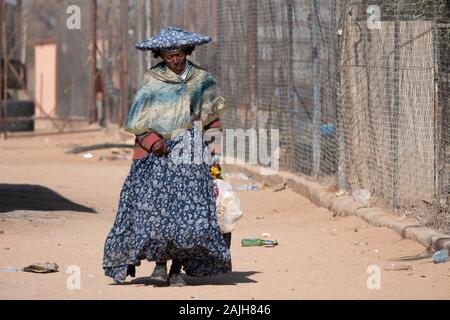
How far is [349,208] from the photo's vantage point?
11.6 meters

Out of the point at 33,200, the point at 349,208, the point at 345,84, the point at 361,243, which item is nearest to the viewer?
the point at 361,243

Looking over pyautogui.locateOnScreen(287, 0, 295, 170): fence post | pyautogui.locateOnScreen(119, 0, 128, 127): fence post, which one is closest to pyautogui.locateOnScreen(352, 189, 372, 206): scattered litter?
pyautogui.locateOnScreen(287, 0, 295, 170): fence post

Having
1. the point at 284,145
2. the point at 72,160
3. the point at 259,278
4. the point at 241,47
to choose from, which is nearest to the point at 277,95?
the point at 284,145

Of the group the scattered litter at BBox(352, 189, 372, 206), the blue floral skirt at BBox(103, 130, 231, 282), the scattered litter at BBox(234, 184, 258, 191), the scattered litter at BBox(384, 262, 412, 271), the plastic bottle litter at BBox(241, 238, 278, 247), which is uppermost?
the blue floral skirt at BBox(103, 130, 231, 282)

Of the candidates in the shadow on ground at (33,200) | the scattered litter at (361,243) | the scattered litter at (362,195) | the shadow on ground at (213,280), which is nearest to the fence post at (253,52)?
the shadow on ground at (33,200)

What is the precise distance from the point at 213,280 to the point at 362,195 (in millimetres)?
3579

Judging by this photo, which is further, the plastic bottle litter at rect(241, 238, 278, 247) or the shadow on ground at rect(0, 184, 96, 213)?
the shadow on ground at rect(0, 184, 96, 213)

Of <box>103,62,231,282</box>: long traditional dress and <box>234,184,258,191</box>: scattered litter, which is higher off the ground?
<box>103,62,231,282</box>: long traditional dress

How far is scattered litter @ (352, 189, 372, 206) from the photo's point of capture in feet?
38.1

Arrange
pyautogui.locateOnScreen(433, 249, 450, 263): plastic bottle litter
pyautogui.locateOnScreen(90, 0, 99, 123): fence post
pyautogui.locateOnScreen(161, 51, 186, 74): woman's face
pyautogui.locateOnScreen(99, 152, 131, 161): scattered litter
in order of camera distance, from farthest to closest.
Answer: pyautogui.locateOnScreen(90, 0, 99, 123): fence post → pyautogui.locateOnScreen(99, 152, 131, 161): scattered litter → pyautogui.locateOnScreen(433, 249, 450, 263): plastic bottle litter → pyautogui.locateOnScreen(161, 51, 186, 74): woman's face

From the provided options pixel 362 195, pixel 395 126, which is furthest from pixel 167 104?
pixel 362 195

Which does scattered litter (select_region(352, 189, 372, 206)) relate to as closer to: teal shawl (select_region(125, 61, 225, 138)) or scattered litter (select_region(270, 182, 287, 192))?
scattered litter (select_region(270, 182, 287, 192))

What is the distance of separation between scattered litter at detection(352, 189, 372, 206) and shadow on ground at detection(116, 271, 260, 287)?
3064 mm

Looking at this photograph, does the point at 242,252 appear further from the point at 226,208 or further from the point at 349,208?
the point at 226,208
